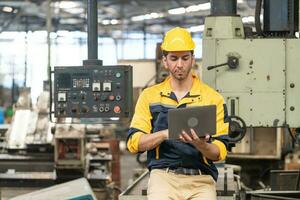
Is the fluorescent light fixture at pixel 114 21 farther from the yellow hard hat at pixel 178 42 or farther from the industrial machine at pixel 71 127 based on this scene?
the yellow hard hat at pixel 178 42

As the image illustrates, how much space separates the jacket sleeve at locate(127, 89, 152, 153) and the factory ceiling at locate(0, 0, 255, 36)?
756 centimetres

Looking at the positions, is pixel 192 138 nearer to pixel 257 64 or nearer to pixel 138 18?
pixel 257 64

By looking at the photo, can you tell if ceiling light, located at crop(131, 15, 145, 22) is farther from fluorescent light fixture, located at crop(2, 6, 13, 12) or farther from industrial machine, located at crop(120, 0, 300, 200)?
industrial machine, located at crop(120, 0, 300, 200)

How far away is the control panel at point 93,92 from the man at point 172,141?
1060 mm

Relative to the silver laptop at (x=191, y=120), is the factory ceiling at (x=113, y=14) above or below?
above

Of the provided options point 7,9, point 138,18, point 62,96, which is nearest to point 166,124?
point 62,96

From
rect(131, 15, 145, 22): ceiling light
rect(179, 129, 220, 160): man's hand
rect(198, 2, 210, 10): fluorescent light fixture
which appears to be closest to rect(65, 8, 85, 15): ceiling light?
rect(131, 15, 145, 22): ceiling light

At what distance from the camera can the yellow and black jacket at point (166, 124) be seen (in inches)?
111

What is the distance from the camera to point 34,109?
6625mm

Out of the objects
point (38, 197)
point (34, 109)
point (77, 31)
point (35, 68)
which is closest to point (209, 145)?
point (38, 197)

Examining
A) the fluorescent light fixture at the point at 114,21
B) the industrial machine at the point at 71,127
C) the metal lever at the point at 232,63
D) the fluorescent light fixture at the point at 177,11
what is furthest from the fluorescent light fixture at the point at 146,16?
the metal lever at the point at 232,63

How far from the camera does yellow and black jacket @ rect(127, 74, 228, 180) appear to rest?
282cm

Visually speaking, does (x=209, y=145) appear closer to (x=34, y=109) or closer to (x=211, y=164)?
(x=211, y=164)

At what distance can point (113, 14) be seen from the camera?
14.2 meters
